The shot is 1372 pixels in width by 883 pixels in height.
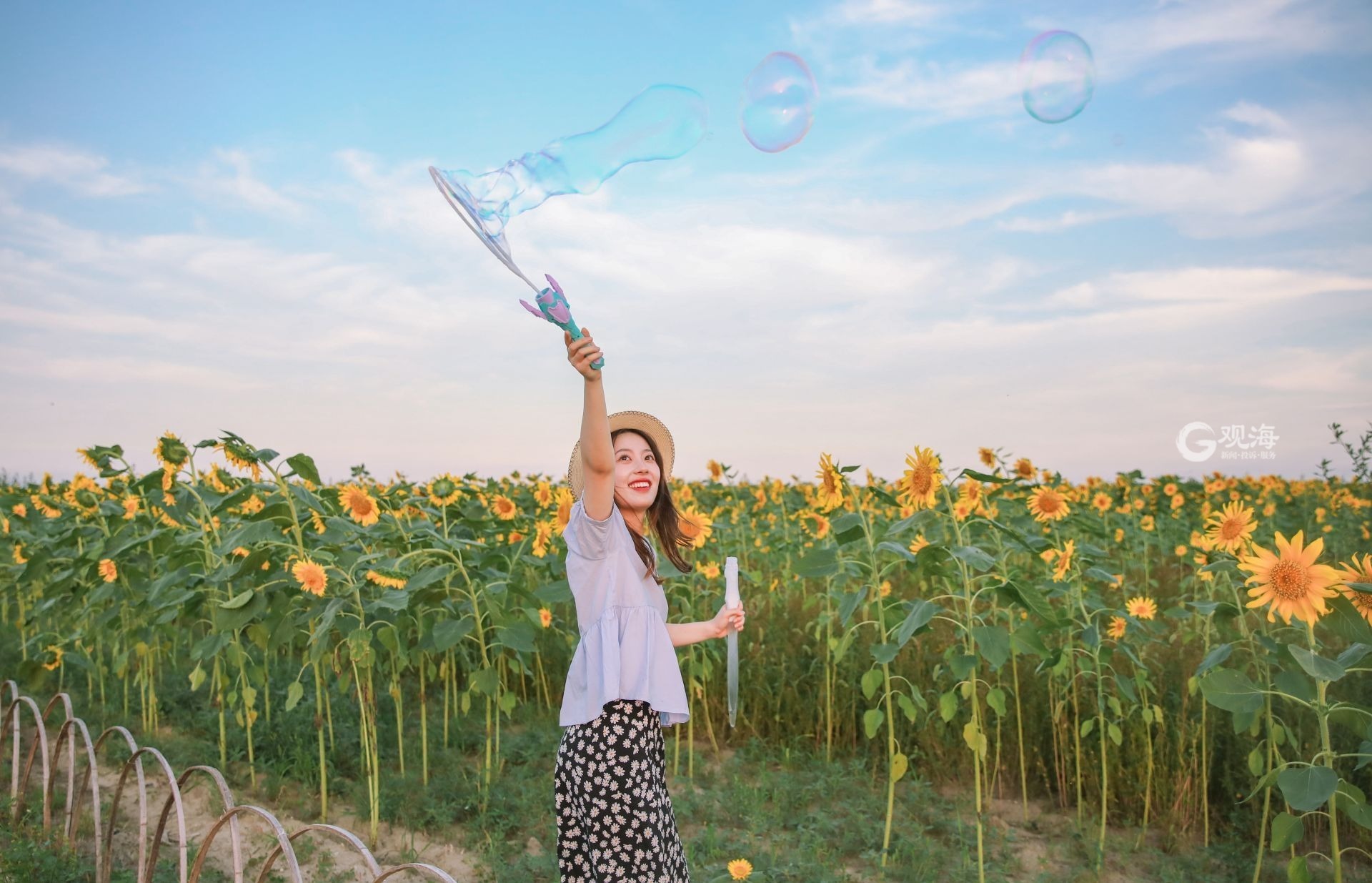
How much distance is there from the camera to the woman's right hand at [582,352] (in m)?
2.43

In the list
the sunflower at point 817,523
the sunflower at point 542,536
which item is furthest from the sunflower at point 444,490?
the sunflower at point 817,523

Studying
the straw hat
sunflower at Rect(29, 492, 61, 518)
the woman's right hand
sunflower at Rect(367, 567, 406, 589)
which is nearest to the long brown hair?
the straw hat

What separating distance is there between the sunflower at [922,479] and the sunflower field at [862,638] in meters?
0.02

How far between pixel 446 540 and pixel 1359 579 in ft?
10.6

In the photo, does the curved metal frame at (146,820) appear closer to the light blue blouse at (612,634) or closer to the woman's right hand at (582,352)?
the light blue blouse at (612,634)

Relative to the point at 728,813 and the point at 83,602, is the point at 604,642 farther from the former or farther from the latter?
the point at 83,602

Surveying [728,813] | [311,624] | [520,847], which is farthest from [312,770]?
[728,813]

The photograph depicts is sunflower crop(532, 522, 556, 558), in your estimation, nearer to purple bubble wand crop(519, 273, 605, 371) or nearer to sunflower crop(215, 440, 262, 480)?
sunflower crop(215, 440, 262, 480)

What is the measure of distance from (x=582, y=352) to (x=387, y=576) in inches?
92.9

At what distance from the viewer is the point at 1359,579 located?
316cm

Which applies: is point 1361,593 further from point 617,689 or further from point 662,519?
point 617,689

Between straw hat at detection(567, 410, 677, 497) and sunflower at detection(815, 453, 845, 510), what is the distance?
96 cm

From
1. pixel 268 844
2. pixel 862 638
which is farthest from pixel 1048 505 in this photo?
pixel 268 844

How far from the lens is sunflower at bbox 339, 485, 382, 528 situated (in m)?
4.40
